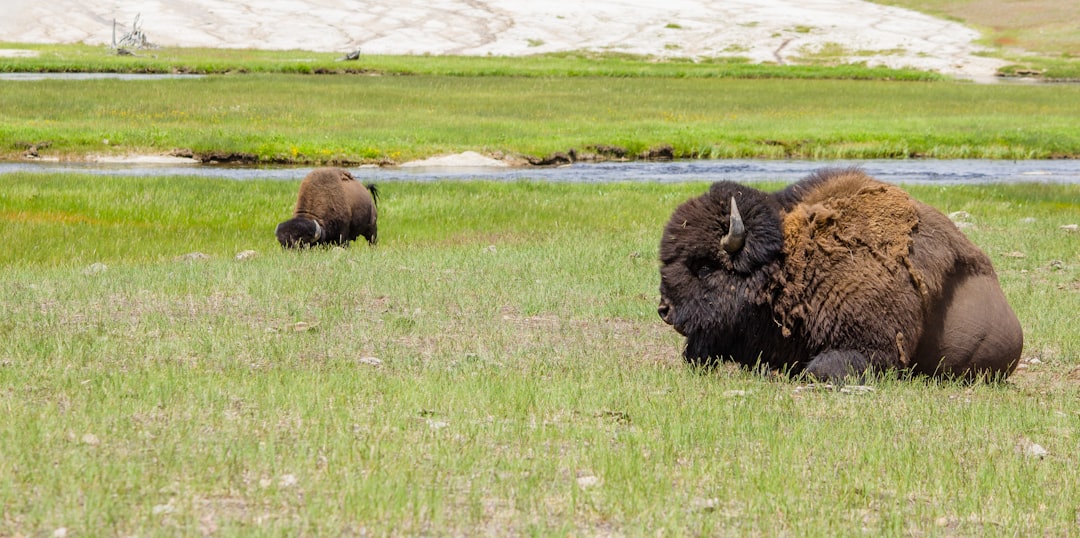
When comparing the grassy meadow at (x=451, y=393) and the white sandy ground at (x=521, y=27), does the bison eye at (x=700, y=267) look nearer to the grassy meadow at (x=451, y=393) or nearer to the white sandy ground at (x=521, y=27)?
the grassy meadow at (x=451, y=393)

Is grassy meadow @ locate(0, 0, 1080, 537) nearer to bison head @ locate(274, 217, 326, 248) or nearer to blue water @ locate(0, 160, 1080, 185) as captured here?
bison head @ locate(274, 217, 326, 248)

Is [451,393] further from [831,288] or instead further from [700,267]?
[831,288]

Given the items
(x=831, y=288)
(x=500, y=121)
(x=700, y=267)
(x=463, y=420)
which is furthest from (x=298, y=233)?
(x=500, y=121)

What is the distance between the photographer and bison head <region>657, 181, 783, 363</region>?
8875 millimetres

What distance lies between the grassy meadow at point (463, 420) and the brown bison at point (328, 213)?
3280mm

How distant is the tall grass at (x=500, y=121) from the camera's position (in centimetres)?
3828

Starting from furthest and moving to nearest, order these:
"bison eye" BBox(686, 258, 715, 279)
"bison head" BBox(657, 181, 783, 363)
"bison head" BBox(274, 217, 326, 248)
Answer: "bison head" BBox(274, 217, 326, 248)
"bison eye" BBox(686, 258, 715, 279)
"bison head" BBox(657, 181, 783, 363)

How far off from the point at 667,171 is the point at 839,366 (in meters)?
27.9

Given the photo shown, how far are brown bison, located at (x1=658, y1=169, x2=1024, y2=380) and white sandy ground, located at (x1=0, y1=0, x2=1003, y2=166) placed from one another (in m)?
80.1

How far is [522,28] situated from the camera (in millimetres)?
112375

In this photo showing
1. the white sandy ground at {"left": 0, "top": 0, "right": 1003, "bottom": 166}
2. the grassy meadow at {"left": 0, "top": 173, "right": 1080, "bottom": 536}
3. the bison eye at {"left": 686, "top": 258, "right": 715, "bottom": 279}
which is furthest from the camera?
the white sandy ground at {"left": 0, "top": 0, "right": 1003, "bottom": 166}

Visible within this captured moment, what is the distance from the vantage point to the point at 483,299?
41.9 feet

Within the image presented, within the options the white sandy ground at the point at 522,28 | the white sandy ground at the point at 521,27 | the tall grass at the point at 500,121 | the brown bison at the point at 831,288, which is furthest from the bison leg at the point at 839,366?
the white sandy ground at the point at 521,27

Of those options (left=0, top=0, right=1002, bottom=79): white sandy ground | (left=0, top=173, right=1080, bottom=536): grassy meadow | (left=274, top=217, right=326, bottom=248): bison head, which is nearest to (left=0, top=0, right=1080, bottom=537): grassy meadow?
(left=0, top=173, right=1080, bottom=536): grassy meadow
